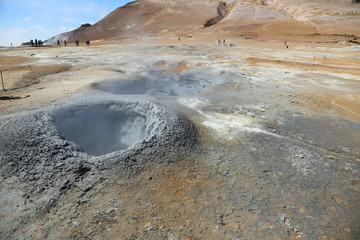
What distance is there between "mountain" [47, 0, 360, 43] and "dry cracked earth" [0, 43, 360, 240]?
2968cm

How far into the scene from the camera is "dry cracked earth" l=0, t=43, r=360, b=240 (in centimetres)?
284

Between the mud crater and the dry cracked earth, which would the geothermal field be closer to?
the dry cracked earth

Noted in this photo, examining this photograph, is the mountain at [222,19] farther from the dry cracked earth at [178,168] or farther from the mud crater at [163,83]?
the dry cracked earth at [178,168]

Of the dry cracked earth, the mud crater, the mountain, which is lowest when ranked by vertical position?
the dry cracked earth

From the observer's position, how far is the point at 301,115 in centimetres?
608

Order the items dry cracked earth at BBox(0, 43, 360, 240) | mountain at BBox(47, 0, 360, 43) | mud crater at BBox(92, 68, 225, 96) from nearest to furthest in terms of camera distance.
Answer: dry cracked earth at BBox(0, 43, 360, 240) → mud crater at BBox(92, 68, 225, 96) → mountain at BBox(47, 0, 360, 43)

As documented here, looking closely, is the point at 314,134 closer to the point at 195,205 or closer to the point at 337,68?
the point at 195,205

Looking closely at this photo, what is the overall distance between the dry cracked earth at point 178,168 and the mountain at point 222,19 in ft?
97.4

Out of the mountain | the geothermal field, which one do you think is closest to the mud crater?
the geothermal field

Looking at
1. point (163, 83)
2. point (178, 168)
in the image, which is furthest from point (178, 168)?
point (163, 83)

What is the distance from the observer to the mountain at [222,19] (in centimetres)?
3350

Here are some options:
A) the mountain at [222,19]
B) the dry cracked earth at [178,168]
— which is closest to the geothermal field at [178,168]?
the dry cracked earth at [178,168]

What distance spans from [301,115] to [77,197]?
557cm

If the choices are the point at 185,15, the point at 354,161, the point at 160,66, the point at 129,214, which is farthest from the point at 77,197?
the point at 185,15
